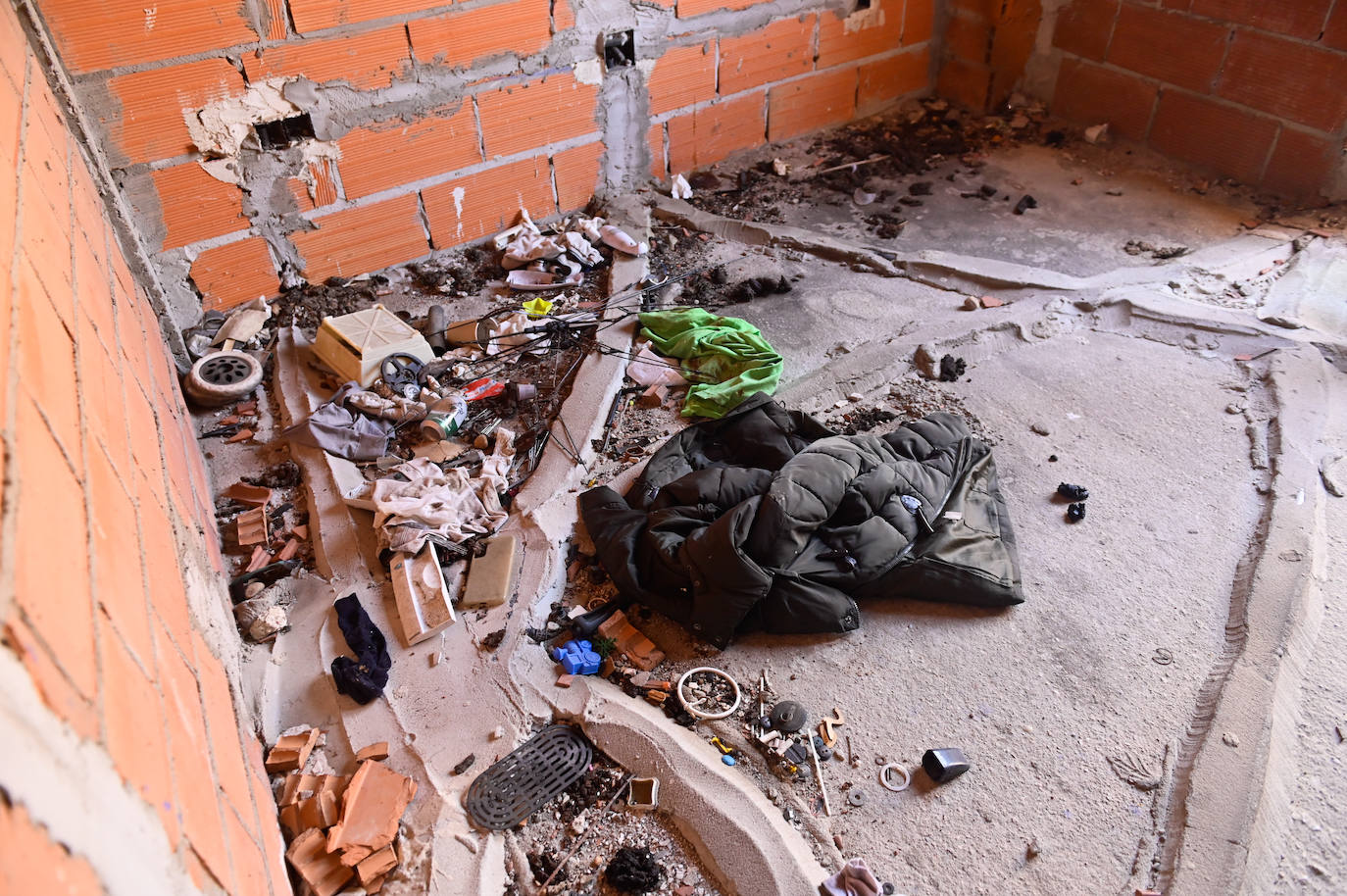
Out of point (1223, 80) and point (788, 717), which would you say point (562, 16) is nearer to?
point (788, 717)

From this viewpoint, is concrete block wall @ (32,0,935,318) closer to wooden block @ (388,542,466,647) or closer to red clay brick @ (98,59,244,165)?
red clay brick @ (98,59,244,165)

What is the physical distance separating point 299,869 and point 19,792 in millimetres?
1538

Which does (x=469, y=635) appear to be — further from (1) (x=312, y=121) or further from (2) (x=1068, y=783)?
(1) (x=312, y=121)

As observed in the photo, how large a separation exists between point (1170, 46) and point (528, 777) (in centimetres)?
623

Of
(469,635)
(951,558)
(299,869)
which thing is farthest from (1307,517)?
(299,869)

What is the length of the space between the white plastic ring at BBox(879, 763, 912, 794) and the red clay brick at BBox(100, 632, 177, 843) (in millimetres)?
1902

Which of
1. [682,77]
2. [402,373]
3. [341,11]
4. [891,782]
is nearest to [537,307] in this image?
[402,373]

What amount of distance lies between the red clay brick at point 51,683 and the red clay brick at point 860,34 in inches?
246

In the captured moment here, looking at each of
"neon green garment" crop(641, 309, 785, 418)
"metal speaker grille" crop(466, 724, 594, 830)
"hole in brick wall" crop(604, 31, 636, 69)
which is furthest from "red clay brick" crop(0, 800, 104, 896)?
"hole in brick wall" crop(604, 31, 636, 69)

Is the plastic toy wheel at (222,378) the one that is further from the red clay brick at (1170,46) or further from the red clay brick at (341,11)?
the red clay brick at (1170,46)

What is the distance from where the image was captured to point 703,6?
534 cm

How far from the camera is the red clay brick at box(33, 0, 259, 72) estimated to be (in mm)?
3553

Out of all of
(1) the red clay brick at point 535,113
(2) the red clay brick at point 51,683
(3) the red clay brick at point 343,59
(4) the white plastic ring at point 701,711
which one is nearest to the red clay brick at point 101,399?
(2) the red clay brick at point 51,683

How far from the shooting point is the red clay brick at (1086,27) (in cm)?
590
